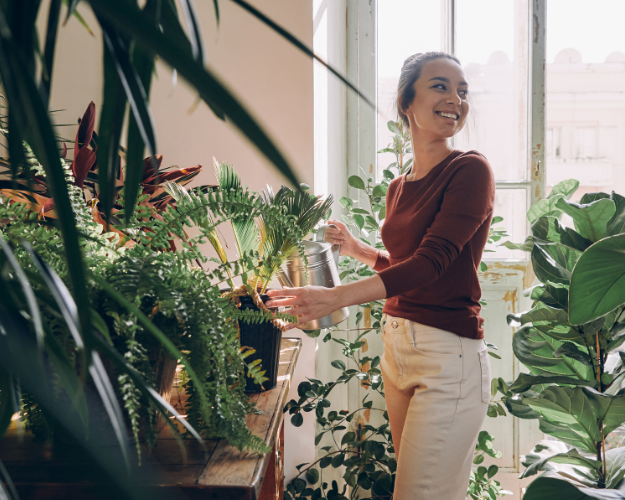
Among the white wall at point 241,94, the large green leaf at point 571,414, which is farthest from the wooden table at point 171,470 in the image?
the white wall at point 241,94

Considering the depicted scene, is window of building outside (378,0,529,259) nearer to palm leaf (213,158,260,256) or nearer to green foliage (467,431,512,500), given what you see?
green foliage (467,431,512,500)

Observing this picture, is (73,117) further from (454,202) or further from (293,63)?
(454,202)

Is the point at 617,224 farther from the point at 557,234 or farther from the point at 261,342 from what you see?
the point at 261,342

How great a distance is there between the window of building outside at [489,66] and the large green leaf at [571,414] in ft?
2.99

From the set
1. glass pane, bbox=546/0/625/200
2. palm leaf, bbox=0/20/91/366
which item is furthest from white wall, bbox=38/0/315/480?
palm leaf, bbox=0/20/91/366

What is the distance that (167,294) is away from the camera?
52cm

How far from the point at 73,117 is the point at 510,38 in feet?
5.87

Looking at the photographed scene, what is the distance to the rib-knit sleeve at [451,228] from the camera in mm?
1035

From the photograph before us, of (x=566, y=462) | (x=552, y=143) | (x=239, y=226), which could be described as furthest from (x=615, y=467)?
(x=552, y=143)

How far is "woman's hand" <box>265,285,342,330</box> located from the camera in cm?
92

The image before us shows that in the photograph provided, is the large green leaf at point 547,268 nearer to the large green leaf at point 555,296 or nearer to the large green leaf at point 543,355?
the large green leaf at point 555,296

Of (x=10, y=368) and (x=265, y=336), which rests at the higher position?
(x=10, y=368)

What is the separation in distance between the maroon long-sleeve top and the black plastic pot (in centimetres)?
29

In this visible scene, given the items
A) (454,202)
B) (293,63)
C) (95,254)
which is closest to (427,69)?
(454,202)
